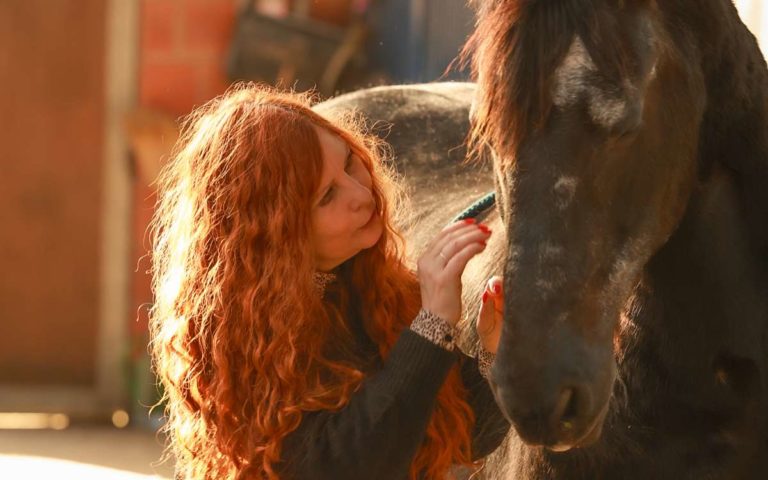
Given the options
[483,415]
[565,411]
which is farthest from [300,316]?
[565,411]

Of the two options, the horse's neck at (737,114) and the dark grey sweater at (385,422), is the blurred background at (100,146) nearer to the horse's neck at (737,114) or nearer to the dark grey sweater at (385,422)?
the horse's neck at (737,114)

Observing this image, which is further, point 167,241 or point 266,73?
point 266,73

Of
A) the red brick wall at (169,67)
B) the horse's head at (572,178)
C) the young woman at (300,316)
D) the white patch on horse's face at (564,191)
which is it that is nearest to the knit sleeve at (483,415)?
the young woman at (300,316)

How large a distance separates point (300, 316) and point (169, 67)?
422 centimetres

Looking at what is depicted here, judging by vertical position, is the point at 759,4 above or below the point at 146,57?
above

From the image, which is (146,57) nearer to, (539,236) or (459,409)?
(459,409)

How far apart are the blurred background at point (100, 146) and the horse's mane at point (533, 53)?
3.99 meters

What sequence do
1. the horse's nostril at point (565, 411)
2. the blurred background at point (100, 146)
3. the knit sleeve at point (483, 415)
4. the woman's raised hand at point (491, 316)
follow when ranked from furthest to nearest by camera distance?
1. the blurred background at point (100, 146)
2. the knit sleeve at point (483, 415)
3. the woman's raised hand at point (491, 316)
4. the horse's nostril at point (565, 411)

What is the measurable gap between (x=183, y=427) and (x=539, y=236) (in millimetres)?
820

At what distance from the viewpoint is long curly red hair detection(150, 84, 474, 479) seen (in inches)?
84.9

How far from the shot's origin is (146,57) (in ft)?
20.2

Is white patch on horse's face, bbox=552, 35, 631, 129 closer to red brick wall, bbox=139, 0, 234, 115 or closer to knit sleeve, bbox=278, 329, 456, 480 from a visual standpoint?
knit sleeve, bbox=278, 329, 456, 480

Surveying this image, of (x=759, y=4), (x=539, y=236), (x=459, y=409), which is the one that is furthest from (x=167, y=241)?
(x=759, y=4)

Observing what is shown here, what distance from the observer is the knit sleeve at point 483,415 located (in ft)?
7.97
